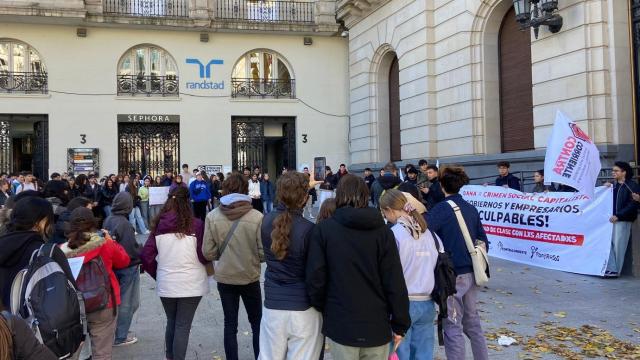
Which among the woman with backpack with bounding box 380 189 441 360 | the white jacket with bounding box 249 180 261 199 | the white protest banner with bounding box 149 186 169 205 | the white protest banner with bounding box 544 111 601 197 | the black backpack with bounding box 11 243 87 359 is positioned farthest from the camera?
the white protest banner with bounding box 149 186 169 205

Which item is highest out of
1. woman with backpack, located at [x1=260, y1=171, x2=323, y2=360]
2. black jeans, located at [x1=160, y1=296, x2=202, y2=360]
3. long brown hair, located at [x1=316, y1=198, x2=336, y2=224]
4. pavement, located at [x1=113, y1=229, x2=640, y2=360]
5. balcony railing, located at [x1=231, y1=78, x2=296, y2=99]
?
balcony railing, located at [x1=231, y1=78, x2=296, y2=99]

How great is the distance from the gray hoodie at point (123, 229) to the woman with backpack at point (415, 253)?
288 cm

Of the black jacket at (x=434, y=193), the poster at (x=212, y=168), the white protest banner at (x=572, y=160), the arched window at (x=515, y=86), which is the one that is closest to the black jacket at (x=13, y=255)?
the white protest banner at (x=572, y=160)

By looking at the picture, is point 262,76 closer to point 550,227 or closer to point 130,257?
point 550,227

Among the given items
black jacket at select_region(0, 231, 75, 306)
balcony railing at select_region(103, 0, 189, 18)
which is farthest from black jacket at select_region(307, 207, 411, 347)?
balcony railing at select_region(103, 0, 189, 18)

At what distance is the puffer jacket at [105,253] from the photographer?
14.8 feet

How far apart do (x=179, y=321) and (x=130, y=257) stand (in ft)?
3.45

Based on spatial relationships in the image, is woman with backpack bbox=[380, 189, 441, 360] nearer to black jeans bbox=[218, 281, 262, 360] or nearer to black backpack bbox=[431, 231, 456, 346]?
black backpack bbox=[431, 231, 456, 346]

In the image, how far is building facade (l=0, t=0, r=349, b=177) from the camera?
22.1 m

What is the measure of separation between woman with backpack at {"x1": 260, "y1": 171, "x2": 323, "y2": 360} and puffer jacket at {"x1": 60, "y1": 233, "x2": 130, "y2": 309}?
1.61 meters

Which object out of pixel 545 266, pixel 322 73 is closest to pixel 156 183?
pixel 322 73

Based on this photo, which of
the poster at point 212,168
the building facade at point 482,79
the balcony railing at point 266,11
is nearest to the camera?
the building facade at point 482,79

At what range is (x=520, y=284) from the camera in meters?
9.14

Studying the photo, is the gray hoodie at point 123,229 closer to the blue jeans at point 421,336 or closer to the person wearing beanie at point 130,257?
the person wearing beanie at point 130,257
